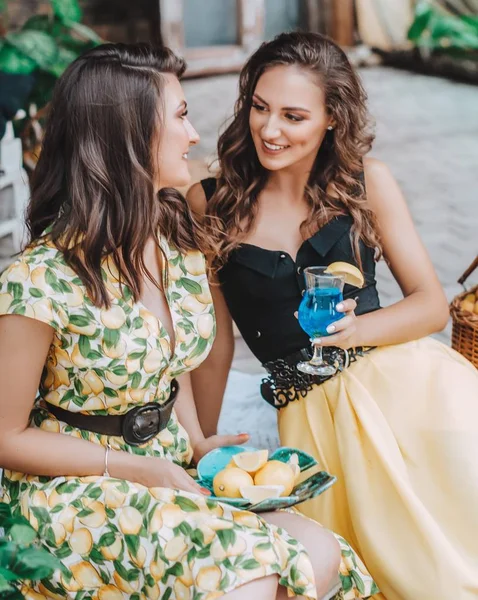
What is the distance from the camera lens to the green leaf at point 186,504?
1.80 meters

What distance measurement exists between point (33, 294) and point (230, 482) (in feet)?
2.00

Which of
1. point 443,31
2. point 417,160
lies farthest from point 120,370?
point 443,31

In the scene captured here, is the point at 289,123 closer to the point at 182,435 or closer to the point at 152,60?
the point at 152,60

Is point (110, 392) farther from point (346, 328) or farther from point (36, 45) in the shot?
point (36, 45)

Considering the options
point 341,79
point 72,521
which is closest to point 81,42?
point 341,79

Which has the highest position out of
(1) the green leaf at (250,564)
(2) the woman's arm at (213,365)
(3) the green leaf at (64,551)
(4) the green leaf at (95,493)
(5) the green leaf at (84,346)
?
(5) the green leaf at (84,346)

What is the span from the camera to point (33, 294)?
6.00ft

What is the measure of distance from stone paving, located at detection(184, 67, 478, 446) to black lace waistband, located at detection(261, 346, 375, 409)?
16.9 inches

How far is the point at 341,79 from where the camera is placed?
2594 millimetres

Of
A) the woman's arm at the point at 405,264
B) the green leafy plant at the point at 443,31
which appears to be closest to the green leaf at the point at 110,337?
the woman's arm at the point at 405,264

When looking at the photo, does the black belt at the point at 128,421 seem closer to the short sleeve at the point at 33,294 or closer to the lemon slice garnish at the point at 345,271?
the short sleeve at the point at 33,294

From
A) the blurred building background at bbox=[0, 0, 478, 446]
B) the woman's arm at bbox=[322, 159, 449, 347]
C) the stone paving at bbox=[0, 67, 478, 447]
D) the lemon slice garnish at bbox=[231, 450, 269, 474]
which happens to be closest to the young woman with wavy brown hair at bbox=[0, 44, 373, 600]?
the lemon slice garnish at bbox=[231, 450, 269, 474]

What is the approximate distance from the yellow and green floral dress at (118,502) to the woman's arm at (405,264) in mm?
809

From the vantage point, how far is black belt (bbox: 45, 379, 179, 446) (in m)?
1.99
